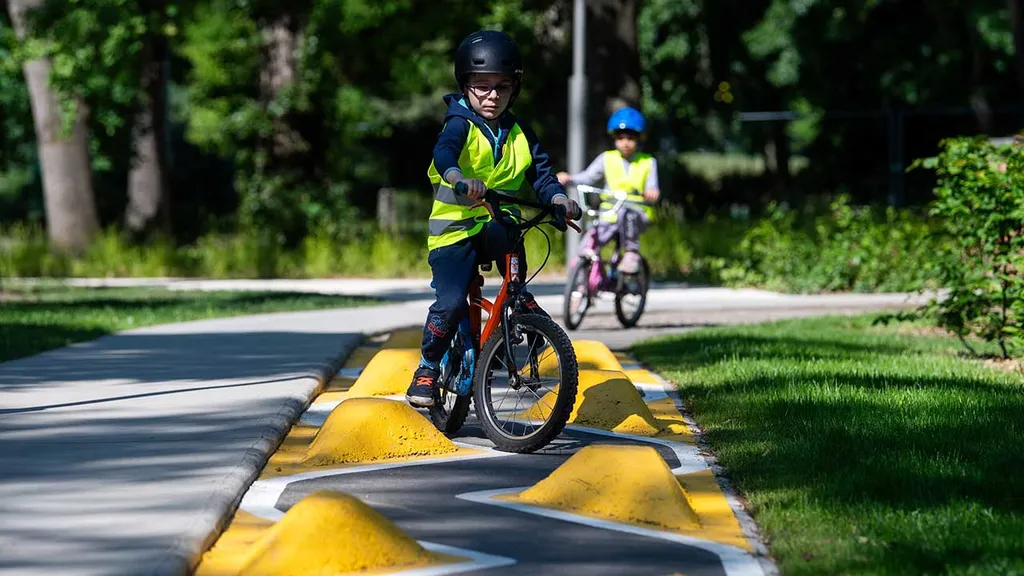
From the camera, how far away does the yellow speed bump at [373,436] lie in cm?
758

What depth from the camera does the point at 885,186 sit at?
35.9 meters

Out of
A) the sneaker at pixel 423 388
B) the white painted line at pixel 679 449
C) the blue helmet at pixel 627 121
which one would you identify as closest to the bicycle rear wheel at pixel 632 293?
the blue helmet at pixel 627 121

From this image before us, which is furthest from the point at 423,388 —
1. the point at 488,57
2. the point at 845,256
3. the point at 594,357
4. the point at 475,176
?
the point at 845,256

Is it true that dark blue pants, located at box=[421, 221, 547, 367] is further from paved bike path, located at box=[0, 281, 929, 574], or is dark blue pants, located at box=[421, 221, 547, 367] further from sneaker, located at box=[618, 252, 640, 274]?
sneaker, located at box=[618, 252, 640, 274]

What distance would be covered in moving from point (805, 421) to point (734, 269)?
13212 mm

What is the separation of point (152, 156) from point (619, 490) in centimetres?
2814

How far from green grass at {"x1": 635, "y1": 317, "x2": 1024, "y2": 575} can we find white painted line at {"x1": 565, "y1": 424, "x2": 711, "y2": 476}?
10 cm

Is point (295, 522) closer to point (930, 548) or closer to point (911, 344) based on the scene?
point (930, 548)

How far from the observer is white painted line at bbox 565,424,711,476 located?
24.2ft

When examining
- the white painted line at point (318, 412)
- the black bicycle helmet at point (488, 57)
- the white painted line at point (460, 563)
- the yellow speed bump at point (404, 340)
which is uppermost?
the black bicycle helmet at point (488, 57)

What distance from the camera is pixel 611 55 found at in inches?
1006

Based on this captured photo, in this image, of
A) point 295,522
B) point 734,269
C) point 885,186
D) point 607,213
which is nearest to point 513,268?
point 295,522

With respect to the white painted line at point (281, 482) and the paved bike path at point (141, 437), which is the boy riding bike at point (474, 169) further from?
the paved bike path at point (141, 437)

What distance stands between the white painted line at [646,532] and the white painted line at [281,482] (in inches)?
28.4
